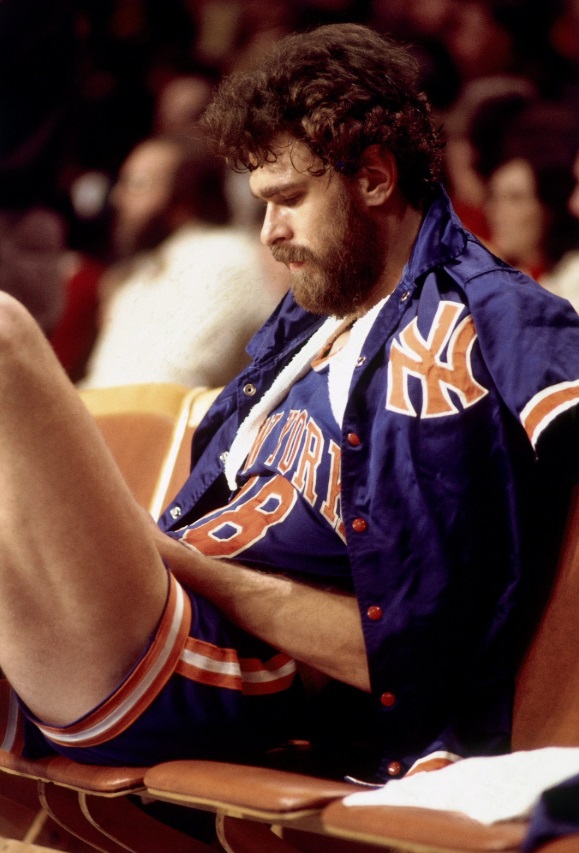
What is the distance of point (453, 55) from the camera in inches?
63.8

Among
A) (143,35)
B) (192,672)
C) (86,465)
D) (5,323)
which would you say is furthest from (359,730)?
(143,35)

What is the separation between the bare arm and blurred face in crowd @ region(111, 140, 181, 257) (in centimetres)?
130

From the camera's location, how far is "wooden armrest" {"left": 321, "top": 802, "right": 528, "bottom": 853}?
1.99 ft

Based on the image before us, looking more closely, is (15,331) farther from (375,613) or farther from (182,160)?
(182,160)

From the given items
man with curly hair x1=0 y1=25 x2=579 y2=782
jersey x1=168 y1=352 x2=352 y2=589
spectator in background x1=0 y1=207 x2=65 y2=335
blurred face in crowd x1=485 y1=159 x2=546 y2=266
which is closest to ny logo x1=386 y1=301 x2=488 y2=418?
man with curly hair x1=0 y1=25 x2=579 y2=782

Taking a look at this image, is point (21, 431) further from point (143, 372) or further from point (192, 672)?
point (143, 372)

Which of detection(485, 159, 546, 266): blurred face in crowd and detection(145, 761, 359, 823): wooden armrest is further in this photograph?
detection(485, 159, 546, 266): blurred face in crowd

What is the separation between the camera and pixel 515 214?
61.6 inches

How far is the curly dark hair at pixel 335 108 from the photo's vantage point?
1.09 metres

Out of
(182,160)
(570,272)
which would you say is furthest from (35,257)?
(570,272)

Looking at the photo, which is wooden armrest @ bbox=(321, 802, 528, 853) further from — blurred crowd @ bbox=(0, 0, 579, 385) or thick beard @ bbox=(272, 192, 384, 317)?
blurred crowd @ bbox=(0, 0, 579, 385)

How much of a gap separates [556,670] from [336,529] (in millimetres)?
248

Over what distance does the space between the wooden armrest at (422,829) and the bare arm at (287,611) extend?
251 mm

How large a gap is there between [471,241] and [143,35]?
1413mm
